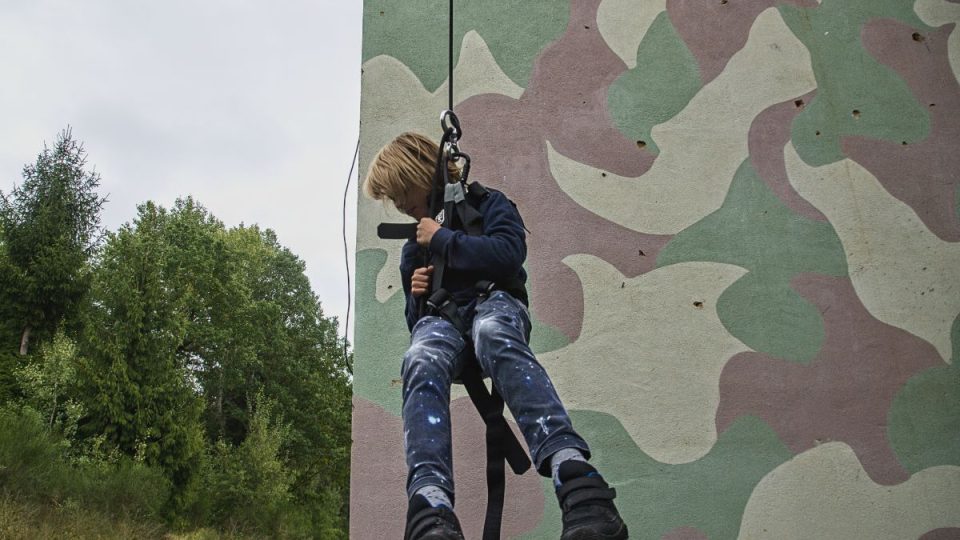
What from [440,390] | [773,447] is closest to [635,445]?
[773,447]

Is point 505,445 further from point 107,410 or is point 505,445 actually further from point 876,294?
point 107,410

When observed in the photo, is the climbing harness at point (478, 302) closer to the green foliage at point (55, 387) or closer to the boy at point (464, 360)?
the boy at point (464, 360)

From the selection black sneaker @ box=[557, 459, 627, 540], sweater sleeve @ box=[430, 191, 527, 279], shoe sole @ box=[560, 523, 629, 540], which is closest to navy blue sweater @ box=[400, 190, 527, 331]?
sweater sleeve @ box=[430, 191, 527, 279]

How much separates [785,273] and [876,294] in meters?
0.37

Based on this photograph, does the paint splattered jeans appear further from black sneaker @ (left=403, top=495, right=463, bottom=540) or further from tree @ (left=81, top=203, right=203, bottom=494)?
tree @ (left=81, top=203, right=203, bottom=494)

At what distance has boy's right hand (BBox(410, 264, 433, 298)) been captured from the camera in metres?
1.84

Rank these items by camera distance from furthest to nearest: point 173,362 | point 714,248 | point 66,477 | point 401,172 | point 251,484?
point 251,484 → point 173,362 → point 66,477 → point 714,248 → point 401,172

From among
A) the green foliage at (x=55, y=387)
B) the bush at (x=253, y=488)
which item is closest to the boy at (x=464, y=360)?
the green foliage at (x=55, y=387)

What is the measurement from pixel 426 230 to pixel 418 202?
0.20 m

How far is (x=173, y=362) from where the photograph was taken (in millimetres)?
18656

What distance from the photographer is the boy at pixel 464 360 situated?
138 cm

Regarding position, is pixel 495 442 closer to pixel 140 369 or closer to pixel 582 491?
pixel 582 491

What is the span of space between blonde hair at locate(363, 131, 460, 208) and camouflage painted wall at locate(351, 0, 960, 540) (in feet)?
3.98

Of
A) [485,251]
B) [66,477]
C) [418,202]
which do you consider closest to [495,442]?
[485,251]
